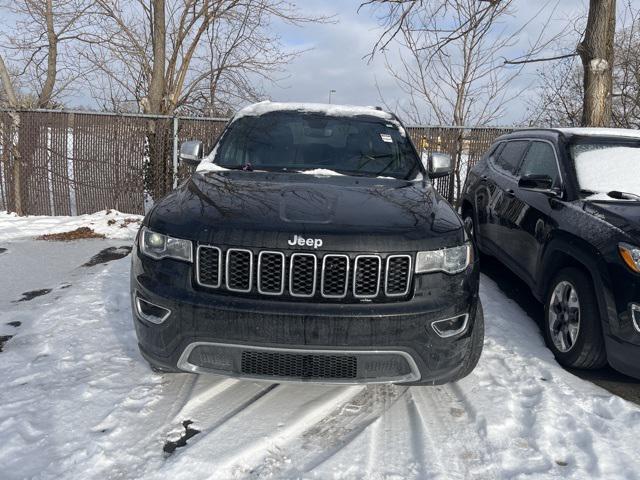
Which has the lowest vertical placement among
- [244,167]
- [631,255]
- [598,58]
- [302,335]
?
[302,335]

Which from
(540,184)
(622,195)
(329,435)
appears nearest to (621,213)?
(622,195)

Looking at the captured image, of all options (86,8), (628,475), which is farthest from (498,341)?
(86,8)

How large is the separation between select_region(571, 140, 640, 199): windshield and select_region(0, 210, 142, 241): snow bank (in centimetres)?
604

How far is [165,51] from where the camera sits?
443 inches

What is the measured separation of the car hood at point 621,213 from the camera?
320cm

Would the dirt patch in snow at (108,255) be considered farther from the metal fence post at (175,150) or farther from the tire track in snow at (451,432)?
the tire track in snow at (451,432)

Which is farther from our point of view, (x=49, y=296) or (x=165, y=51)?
(x=165, y=51)

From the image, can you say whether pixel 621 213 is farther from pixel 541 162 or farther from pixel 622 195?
pixel 541 162

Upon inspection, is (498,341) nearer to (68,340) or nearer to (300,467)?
(300,467)

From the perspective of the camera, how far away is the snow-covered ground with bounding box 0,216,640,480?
240cm

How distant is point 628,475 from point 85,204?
9.45 meters

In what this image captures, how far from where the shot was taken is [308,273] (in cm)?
255

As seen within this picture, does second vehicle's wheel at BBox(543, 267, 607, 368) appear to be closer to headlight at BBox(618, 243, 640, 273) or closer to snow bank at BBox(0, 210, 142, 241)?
headlight at BBox(618, 243, 640, 273)

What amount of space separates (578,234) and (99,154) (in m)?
8.38
